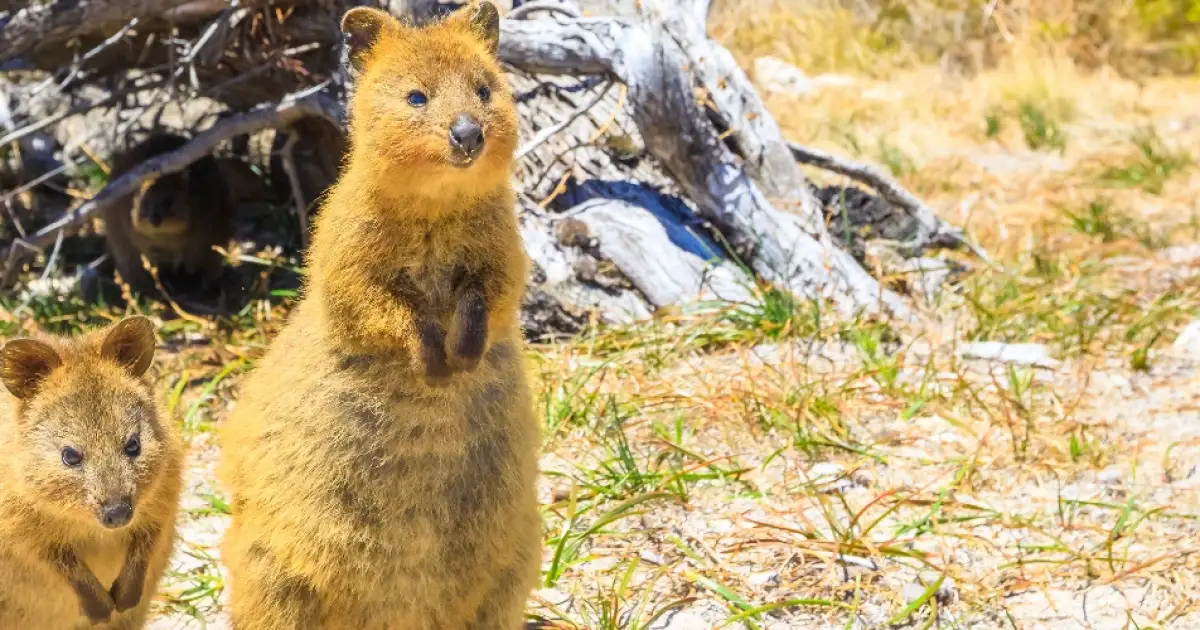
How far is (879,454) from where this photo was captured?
513cm

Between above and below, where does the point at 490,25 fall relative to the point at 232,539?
above

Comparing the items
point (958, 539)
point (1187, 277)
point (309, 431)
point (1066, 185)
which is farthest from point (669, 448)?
point (1066, 185)

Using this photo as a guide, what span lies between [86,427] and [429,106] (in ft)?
4.77

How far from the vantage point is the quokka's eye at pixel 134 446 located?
12.4ft

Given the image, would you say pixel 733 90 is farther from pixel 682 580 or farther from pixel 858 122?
pixel 858 122

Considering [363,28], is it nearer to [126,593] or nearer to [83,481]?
[83,481]

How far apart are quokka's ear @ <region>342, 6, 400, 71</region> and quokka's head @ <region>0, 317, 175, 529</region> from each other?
3.65ft

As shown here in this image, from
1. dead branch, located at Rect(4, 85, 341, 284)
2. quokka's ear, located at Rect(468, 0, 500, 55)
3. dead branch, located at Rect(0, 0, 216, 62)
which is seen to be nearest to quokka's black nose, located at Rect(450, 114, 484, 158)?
quokka's ear, located at Rect(468, 0, 500, 55)

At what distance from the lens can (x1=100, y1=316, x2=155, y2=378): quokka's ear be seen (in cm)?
393

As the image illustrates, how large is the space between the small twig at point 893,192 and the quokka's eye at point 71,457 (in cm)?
446

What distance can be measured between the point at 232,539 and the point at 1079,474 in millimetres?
3293

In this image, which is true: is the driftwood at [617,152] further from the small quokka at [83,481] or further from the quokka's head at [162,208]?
the small quokka at [83,481]

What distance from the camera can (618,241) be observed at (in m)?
6.45

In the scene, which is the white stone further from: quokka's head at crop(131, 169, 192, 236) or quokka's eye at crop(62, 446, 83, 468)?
quokka's head at crop(131, 169, 192, 236)
